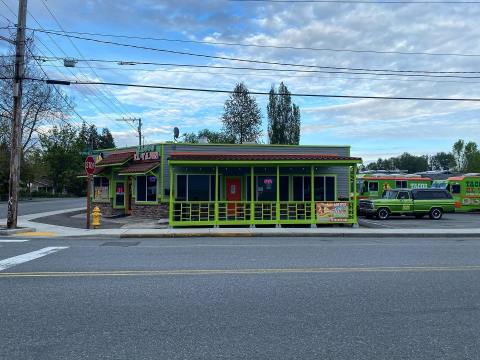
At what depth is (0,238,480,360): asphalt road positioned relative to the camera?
16.1ft

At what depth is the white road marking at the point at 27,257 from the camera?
10106mm

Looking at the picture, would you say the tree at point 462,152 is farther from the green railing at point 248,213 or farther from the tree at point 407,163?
the green railing at point 248,213

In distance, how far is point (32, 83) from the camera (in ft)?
166

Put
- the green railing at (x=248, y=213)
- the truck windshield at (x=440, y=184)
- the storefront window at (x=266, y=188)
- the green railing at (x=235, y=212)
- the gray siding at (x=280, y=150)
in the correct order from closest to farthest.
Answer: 1. the green railing at (x=248, y=213)
2. the green railing at (x=235, y=212)
3. the storefront window at (x=266, y=188)
4. the gray siding at (x=280, y=150)
5. the truck windshield at (x=440, y=184)

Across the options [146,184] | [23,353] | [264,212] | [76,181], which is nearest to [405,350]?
[23,353]

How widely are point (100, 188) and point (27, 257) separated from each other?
18.4 meters

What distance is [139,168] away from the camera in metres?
24.9

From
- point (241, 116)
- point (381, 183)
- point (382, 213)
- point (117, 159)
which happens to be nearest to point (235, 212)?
point (117, 159)

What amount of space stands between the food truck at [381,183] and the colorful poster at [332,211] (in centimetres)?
1235

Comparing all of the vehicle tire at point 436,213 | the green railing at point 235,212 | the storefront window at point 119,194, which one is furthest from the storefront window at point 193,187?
the vehicle tire at point 436,213

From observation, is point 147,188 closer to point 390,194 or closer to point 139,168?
point 139,168

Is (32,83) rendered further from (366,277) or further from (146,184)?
(366,277)

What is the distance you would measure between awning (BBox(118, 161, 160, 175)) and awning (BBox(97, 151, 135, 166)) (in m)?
0.47

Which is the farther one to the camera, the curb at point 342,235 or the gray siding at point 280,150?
the gray siding at point 280,150
